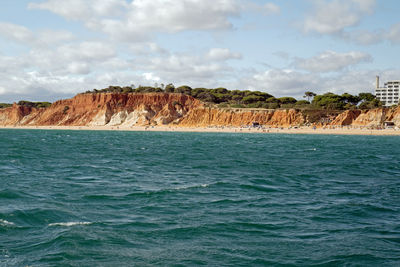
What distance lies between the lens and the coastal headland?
345ft

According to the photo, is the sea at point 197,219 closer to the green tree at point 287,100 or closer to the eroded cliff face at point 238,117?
the eroded cliff face at point 238,117

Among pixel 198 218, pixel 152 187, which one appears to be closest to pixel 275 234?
pixel 198 218

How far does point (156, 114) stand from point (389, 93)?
126963 mm

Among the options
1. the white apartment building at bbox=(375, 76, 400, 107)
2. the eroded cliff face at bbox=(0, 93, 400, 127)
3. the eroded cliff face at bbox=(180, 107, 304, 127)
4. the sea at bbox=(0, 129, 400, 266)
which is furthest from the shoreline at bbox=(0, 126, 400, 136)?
the white apartment building at bbox=(375, 76, 400, 107)

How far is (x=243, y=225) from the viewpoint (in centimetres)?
1139

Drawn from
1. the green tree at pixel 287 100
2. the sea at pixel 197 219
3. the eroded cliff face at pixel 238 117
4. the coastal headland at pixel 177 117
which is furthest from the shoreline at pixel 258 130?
the sea at pixel 197 219

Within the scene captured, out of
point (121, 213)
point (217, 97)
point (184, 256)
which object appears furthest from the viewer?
point (217, 97)

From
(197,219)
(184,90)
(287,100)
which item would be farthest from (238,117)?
(197,219)

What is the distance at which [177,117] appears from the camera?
130250 millimetres

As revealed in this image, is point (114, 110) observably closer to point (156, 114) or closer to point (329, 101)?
point (156, 114)

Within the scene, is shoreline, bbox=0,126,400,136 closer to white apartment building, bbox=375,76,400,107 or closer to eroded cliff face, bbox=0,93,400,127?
eroded cliff face, bbox=0,93,400,127

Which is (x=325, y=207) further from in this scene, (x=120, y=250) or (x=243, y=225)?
(x=120, y=250)

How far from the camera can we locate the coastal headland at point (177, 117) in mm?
105062

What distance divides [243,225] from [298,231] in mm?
1587
